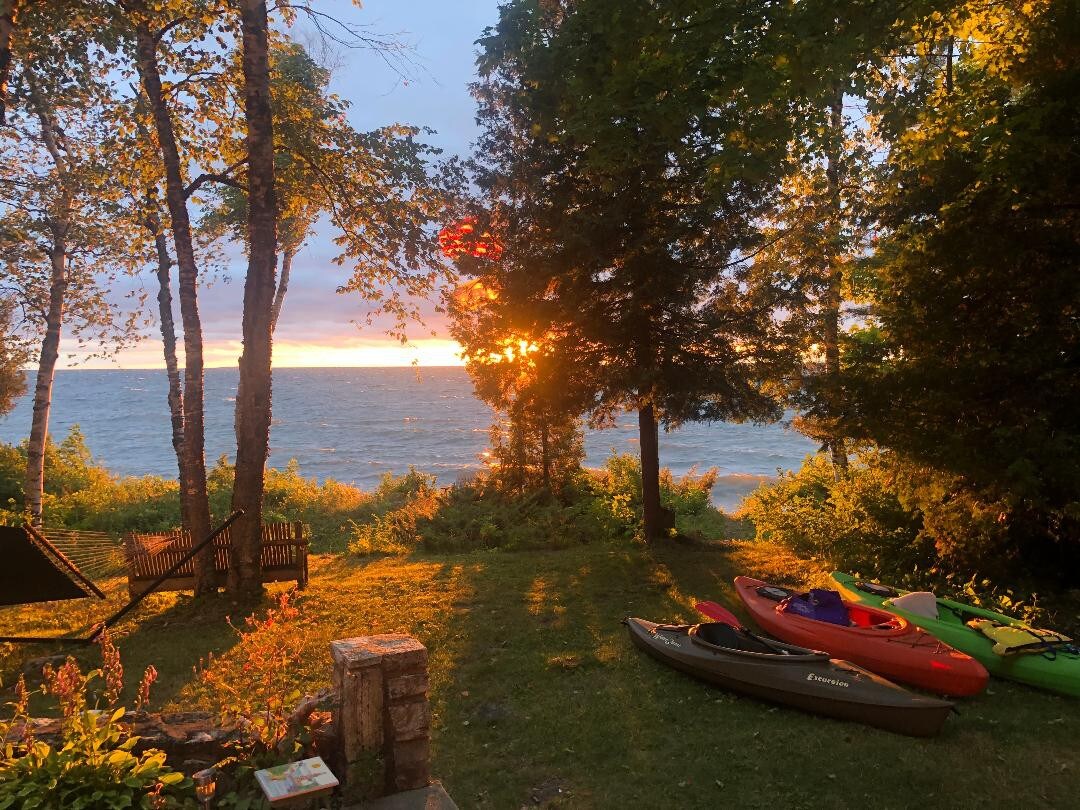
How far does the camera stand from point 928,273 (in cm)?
983

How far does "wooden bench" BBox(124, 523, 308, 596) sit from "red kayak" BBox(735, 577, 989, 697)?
298 inches

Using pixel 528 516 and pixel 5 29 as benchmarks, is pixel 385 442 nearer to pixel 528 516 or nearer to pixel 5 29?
pixel 528 516

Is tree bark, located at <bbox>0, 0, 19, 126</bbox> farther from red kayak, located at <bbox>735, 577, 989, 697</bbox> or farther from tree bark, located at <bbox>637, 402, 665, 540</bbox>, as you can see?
red kayak, located at <bbox>735, 577, 989, 697</bbox>

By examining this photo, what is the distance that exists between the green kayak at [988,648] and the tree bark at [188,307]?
10340 millimetres

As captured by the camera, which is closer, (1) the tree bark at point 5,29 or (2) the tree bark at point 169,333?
(1) the tree bark at point 5,29

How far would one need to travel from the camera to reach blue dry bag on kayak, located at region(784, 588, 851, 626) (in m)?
8.41

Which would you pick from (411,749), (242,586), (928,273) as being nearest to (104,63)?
(242,586)

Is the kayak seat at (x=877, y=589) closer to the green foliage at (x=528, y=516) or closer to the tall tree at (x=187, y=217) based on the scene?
the green foliage at (x=528, y=516)

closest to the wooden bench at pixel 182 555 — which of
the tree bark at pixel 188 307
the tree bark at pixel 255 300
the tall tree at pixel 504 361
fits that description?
the tree bark at pixel 188 307

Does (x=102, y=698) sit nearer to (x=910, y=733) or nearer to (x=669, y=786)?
(x=669, y=786)

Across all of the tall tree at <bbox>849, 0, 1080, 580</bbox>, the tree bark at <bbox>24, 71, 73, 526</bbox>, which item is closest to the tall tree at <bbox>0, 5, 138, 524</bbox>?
the tree bark at <bbox>24, 71, 73, 526</bbox>

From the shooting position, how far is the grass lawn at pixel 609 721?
5.52 meters

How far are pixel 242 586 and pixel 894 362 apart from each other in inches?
442

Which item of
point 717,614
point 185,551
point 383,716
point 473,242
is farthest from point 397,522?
point 383,716
